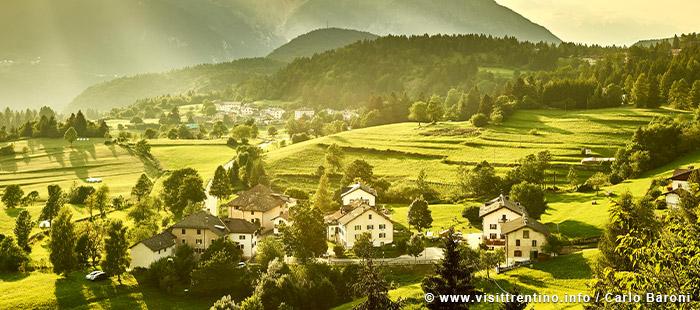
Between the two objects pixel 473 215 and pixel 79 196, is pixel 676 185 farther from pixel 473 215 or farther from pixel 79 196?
pixel 79 196

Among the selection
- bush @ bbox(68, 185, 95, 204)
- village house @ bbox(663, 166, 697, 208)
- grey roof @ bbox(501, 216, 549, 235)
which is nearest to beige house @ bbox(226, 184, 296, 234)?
bush @ bbox(68, 185, 95, 204)

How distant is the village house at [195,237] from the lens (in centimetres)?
5666

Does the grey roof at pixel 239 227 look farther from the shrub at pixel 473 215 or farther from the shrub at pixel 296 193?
the shrub at pixel 473 215

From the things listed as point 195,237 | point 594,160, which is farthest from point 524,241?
point 594,160

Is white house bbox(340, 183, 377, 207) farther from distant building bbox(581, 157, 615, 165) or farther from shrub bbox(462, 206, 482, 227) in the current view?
distant building bbox(581, 157, 615, 165)

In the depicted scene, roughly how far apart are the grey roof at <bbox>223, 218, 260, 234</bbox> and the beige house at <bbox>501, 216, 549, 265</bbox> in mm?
27255

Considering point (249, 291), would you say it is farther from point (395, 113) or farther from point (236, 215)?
point (395, 113)

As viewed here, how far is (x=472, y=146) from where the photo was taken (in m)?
105

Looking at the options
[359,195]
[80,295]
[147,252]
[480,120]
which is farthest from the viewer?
[480,120]

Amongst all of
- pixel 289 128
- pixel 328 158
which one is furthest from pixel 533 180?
pixel 289 128

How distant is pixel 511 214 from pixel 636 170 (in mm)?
26223

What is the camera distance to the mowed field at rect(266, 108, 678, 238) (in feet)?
296

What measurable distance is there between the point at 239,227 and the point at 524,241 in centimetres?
3016

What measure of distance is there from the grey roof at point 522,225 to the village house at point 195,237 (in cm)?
2707
